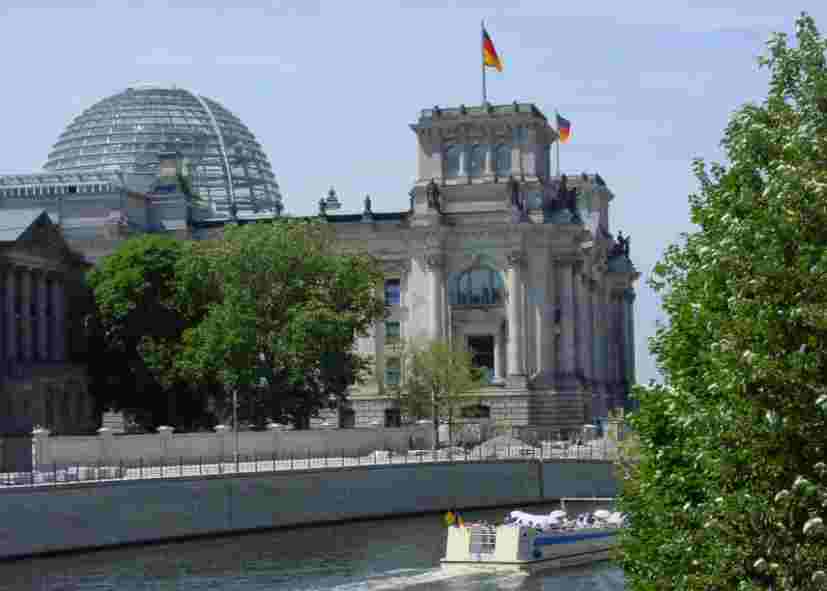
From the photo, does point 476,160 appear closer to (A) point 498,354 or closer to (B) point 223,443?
(A) point 498,354

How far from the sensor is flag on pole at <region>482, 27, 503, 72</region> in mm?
155250

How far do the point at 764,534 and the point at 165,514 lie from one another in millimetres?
65574

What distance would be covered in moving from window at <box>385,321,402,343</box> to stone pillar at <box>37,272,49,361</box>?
135 feet

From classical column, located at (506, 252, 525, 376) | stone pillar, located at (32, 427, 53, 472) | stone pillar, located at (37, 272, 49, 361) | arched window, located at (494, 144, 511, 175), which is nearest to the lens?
stone pillar, located at (32, 427, 53, 472)

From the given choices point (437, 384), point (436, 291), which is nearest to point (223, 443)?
point (437, 384)

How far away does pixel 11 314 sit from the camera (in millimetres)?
127938

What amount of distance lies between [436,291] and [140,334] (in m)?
37.6

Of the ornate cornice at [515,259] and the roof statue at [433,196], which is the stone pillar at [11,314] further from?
the ornate cornice at [515,259]

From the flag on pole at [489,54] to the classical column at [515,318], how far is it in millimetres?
16366

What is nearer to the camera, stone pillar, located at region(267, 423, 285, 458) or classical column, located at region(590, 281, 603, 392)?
stone pillar, located at region(267, 423, 285, 458)

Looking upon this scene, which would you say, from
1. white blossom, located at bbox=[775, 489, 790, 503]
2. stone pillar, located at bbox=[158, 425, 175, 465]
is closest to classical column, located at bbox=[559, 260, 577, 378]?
stone pillar, located at bbox=[158, 425, 175, 465]

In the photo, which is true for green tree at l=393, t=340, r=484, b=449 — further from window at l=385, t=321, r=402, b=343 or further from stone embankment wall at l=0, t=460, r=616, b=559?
stone embankment wall at l=0, t=460, r=616, b=559

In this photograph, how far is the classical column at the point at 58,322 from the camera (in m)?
→ 134

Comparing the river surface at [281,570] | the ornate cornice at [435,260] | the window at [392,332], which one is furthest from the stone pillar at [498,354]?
the river surface at [281,570]
